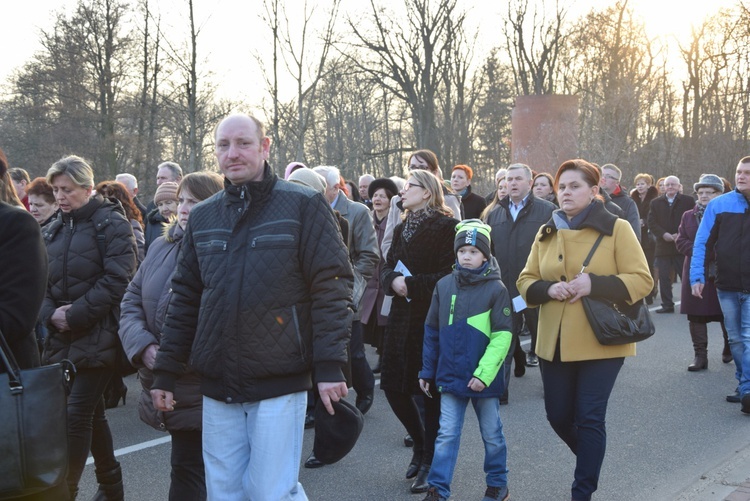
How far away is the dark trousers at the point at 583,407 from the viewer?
446cm

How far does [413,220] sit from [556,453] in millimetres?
2060

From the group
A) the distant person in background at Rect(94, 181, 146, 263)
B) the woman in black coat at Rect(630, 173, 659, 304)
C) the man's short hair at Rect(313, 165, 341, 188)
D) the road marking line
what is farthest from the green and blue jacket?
the woman in black coat at Rect(630, 173, 659, 304)

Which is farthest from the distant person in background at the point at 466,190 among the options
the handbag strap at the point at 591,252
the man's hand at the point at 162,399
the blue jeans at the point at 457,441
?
the man's hand at the point at 162,399

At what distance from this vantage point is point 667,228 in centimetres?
1377

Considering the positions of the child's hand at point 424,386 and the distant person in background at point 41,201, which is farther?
the distant person in background at point 41,201

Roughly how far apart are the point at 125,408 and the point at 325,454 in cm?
495

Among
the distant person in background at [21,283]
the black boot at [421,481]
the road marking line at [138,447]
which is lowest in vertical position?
the road marking line at [138,447]

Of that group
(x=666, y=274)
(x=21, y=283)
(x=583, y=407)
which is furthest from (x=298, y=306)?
(x=666, y=274)

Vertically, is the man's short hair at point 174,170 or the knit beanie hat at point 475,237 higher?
the man's short hair at point 174,170

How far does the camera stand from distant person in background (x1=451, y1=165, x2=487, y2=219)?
33.0ft

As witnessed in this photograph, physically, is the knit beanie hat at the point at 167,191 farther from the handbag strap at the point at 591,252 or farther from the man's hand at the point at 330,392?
the man's hand at the point at 330,392

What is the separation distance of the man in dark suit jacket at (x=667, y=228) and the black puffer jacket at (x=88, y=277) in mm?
10721

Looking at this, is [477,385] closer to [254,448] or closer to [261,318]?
[254,448]

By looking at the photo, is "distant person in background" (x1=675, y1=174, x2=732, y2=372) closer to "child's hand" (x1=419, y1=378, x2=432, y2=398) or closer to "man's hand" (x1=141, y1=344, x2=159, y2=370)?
"child's hand" (x1=419, y1=378, x2=432, y2=398)
